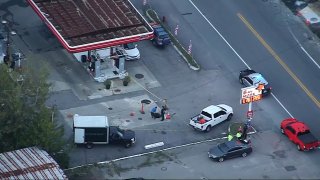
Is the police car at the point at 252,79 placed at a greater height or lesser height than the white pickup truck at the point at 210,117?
greater

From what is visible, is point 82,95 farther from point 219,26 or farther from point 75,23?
point 219,26

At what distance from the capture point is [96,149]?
75.4 meters

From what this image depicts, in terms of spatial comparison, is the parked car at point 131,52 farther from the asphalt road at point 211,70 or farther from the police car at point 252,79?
the police car at point 252,79

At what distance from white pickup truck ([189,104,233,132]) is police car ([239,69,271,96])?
18.3 feet

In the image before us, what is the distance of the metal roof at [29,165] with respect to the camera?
216 ft

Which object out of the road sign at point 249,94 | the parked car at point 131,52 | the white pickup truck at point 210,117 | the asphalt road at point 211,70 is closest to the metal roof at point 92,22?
the parked car at point 131,52

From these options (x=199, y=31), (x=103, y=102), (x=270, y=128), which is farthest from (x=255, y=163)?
(x=199, y=31)

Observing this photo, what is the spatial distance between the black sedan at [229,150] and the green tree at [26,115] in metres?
14.4

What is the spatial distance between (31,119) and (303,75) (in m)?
33.2

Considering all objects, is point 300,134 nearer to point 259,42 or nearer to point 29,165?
point 259,42

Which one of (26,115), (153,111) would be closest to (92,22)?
(153,111)

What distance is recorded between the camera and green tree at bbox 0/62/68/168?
67625 millimetres

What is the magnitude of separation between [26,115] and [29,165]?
4306 mm

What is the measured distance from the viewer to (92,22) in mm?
86188
